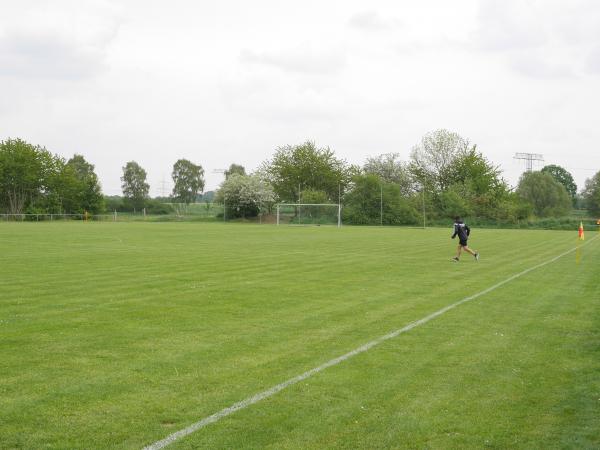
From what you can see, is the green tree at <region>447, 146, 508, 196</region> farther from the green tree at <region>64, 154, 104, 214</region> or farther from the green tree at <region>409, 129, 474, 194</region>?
the green tree at <region>64, 154, 104, 214</region>

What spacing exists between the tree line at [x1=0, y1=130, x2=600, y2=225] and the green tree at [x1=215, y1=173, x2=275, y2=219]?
14cm

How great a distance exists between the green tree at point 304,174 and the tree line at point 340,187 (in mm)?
152

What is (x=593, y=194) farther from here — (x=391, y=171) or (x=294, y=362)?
(x=294, y=362)

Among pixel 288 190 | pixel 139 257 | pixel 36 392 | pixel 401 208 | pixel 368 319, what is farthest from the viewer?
pixel 288 190

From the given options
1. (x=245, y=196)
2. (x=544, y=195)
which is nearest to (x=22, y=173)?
(x=245, y=196)

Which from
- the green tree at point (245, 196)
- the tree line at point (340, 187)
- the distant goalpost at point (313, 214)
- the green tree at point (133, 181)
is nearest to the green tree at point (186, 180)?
the green tree at point (133, 181)

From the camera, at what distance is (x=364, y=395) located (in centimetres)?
647

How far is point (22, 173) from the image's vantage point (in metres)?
82.9

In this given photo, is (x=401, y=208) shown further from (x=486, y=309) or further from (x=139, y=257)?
(x=486, y=309)

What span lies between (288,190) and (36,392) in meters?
86.2

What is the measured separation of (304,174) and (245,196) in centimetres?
1346

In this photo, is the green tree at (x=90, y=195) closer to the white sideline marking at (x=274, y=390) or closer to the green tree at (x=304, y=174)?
the green tree at (x=304, y=174)

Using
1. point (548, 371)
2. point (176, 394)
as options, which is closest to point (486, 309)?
point (548, 371)

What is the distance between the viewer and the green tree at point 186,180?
434 ft
